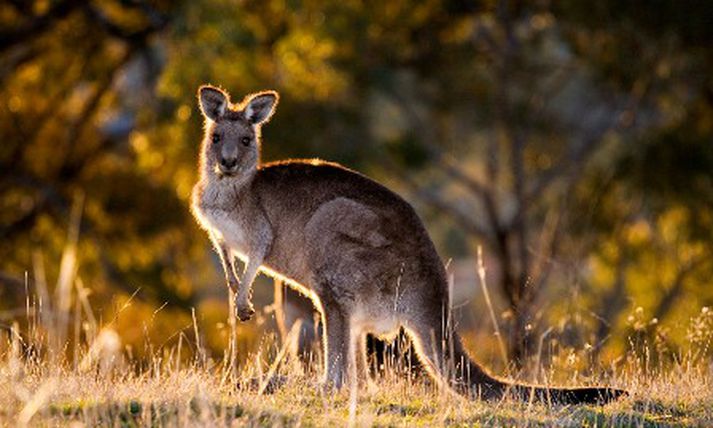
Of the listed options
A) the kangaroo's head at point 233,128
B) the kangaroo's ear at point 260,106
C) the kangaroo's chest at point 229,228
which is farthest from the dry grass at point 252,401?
the kangaroo's ear at point 260,106

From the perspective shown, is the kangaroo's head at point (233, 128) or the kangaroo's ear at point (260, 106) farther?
the kangaroo's ear at point (260, 106)

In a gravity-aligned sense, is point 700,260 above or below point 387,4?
below

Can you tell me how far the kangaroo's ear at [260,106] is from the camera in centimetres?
1001

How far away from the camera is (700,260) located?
2511 centimetres

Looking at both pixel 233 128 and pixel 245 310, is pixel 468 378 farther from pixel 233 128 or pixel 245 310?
pixel 233 128

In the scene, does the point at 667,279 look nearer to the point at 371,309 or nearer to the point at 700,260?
the point at 700,260

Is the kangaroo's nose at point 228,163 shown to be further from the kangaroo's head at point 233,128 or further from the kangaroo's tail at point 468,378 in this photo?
the kangaroo's tail at point 468,378

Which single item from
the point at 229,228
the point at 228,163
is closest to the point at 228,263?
the point at 229,228

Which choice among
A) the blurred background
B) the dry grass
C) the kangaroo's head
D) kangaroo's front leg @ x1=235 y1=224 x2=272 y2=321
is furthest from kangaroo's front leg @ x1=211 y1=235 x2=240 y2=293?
the blurred background

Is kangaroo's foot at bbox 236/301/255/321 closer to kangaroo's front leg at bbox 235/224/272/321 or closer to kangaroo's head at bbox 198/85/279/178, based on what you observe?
kangaroo's front leg at bbox 235/224/272/321

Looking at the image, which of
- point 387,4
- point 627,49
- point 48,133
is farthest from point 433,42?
point 48,133

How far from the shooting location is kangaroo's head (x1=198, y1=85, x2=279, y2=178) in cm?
980

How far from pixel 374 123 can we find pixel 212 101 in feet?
59.2

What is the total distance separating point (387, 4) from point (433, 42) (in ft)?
4.76
